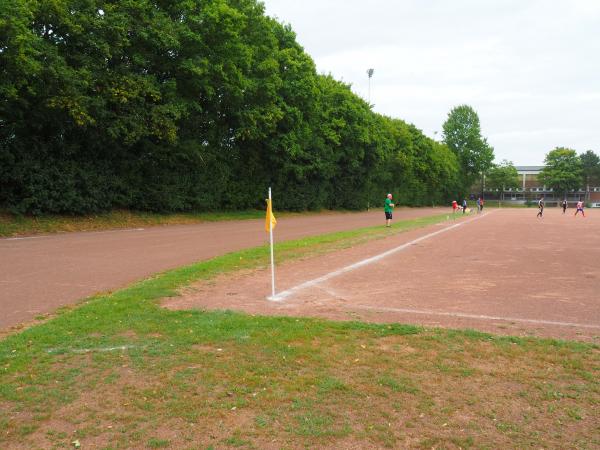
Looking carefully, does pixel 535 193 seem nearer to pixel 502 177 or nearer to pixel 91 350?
pixel 502 177

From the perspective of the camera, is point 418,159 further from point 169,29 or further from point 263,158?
point 169,29

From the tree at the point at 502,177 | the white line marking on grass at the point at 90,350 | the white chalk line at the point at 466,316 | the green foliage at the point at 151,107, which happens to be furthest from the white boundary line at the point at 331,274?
the tree at the point at 502,177

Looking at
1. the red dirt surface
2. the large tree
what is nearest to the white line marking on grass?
the red dirt surface

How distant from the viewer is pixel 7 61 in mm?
17031

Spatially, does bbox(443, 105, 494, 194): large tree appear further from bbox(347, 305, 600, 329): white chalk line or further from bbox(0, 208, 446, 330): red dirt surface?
bbox(347, 305, 600, 329): white chalk line

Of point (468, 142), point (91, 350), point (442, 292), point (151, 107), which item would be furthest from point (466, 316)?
point (468, 142)

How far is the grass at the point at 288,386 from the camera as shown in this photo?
3760 millimetres

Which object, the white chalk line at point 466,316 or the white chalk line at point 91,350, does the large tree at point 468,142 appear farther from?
the white chalk line at point 91,350

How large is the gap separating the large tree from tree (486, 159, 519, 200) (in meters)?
16.6

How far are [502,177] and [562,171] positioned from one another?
44.3ft

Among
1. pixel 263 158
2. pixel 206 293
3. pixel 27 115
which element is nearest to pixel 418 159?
pixel 263 158

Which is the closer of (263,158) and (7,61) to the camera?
(7,61)

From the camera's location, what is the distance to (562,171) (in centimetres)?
11988

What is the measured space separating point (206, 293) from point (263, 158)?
28.7 m
